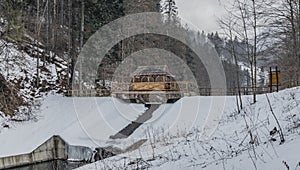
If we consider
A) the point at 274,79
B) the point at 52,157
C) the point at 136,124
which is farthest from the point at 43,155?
the point at 274,79

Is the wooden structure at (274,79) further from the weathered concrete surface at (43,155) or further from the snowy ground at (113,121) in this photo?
the weathered concrete surface at (43,155)

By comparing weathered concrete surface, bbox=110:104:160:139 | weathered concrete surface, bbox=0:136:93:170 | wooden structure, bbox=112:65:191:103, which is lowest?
weathered concrete surface, bbox=0:136:93:170

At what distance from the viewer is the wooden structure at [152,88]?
20.9 m

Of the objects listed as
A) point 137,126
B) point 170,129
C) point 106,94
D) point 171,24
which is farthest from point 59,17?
point 170,129

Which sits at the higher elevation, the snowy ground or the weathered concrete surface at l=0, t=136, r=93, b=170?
the snowy ground

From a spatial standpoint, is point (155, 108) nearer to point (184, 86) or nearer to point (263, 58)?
point (184, 86)

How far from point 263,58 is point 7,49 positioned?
14.7m

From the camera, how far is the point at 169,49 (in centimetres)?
3600

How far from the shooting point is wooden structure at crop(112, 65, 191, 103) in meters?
20.9

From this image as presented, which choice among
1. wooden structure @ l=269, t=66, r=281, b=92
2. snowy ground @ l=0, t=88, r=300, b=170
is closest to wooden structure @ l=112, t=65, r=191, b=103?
snowy ground @ l=0, t=88, r=300, b=170

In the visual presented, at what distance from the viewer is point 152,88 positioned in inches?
846

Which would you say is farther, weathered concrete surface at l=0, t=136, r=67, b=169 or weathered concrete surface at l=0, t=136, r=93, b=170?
weathered concrete surface at l=0, t=136, r=93, b=170

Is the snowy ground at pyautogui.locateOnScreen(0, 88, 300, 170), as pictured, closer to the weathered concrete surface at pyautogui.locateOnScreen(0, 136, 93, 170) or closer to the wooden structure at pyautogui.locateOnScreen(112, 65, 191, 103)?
the weathered concrete surface at pyautogui.locateOnScreen(0, 136, 93, 170)

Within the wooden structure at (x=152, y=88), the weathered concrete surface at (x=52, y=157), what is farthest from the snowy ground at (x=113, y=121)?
the wooden structure at (x=152, y=88)
